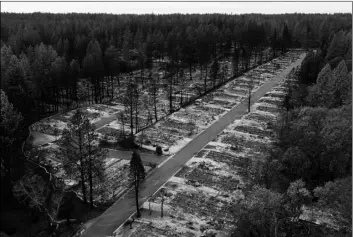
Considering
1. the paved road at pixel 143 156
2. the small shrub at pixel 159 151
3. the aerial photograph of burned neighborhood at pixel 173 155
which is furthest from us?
the small shrub at pixel 159 151

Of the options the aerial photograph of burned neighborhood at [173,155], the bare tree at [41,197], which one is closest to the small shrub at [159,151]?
the aerial photograph of burned neighborhood at [173,155]

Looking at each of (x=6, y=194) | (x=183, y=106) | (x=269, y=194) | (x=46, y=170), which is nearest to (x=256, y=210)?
(x=269, y=194)

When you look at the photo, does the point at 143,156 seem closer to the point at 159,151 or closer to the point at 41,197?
the point at 159,151

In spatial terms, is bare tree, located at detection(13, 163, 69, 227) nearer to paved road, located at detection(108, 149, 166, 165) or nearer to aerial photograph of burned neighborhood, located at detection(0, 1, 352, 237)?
aerial photograph of burned neighborhood, located at detection(0, 1, 352, 237)

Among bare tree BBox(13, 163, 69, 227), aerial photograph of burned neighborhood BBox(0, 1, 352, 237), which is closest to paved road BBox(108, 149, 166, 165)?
aerial photograph of burned neighborhood BBox(0, 1, 352, 237)

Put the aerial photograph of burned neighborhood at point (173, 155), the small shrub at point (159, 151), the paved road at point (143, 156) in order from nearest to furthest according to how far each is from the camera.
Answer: the aerial photograph of burned neighborhood at point (173, 155) < the paved road at point (143, 156) < the small shrub at point (159, 151)

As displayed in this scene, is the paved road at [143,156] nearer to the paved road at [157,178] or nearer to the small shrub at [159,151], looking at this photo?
the small shrub at [159,151]

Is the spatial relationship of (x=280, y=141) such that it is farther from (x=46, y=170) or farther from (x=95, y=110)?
(x=95, y=110)

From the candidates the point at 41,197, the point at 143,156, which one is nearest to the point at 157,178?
the point at 143,156

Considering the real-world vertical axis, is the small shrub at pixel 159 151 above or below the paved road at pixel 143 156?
above
